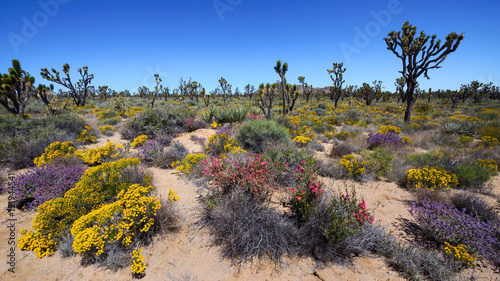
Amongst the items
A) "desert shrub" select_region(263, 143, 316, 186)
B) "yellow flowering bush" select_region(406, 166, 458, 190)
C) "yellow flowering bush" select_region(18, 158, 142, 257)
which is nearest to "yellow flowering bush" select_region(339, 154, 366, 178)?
"desert shrub" select_region(263, 143, 316, 186)

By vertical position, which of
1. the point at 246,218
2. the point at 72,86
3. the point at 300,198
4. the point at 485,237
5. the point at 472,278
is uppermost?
the point at 72,86

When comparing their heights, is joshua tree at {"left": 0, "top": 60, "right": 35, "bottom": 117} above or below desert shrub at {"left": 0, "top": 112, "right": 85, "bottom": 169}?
above

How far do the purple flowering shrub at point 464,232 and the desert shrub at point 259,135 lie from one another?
4.73 meters

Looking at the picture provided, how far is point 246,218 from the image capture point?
312 centimetres

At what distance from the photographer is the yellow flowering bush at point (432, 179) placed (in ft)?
14.7

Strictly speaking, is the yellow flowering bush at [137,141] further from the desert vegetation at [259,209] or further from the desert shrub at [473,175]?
the desert shrub at [473,175]

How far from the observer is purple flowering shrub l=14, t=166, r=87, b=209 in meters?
3.78

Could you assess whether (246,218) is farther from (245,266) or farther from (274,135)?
(274,135)

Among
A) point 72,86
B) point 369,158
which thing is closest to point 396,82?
point 369,158

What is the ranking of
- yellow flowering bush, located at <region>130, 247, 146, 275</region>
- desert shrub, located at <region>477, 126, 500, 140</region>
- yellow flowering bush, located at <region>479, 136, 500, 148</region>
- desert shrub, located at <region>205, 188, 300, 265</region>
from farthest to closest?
desert shrub, located at <region>477, 126, 500, 140</region> → yellow flowering bush, located at <region>479, 136, 500, 148</region> → desert shrub, located at <region>205, 188, 300, 265</region> → yellow flowering bush, located at <region>130, 247, 146, 275</region>

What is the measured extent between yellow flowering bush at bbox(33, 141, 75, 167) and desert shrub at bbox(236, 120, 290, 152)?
5677mm

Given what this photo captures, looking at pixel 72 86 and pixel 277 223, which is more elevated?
pixel 72 86

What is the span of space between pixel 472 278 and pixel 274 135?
5939mm

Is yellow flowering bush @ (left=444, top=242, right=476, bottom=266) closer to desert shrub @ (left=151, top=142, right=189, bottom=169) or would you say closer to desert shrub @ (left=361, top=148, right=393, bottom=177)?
desert shrub @ (left=361, top=148, right=393, bottom=177)
